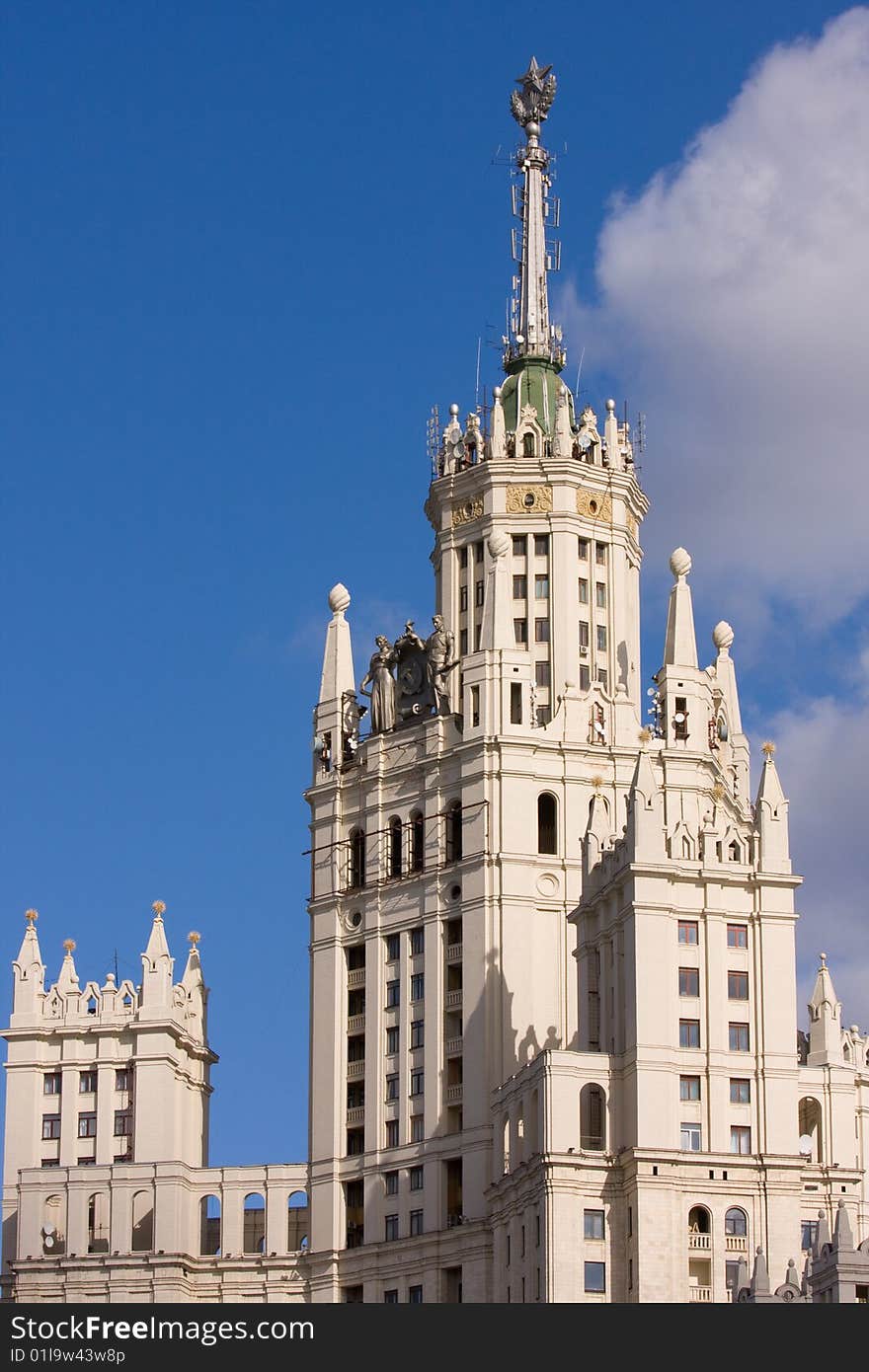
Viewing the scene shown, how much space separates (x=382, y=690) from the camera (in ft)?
622

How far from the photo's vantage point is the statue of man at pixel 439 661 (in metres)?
186

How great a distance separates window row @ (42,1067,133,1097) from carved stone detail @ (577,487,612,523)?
121ft

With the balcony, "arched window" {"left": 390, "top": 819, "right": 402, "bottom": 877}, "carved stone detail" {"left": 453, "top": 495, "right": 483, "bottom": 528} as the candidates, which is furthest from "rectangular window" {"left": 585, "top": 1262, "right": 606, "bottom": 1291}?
"carved stone detail" {"left": 453, "top": 495, "right": 483, "bottom": 528}

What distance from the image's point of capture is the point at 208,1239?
18888cm

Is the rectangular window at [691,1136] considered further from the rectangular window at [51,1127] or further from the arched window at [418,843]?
the rectangular window at [51,1127]

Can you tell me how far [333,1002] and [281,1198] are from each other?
9.99 metres

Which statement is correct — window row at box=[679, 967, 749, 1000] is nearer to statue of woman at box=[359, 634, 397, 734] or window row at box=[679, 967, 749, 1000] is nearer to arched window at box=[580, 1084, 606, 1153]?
arched window at box=[580, 1084, 606, 1153]

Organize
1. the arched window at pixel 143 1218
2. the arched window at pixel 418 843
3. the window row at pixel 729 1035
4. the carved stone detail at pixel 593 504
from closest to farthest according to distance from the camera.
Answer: the window row at pixel 729 1035 → the arched window at pixel 418 843 → the arched window at pixel 143 1218 → the carved stone detail at pixel 593 504

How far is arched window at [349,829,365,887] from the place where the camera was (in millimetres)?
187375

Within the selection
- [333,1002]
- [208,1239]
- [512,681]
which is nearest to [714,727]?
[512,681]

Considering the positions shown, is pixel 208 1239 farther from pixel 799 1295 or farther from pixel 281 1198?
pixel 799 1295

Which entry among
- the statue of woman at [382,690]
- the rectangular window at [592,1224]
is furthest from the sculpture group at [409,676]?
the rectangular window at [592,1224]

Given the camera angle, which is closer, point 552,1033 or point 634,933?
point 634,933

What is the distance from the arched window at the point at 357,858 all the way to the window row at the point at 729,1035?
3304 cm
